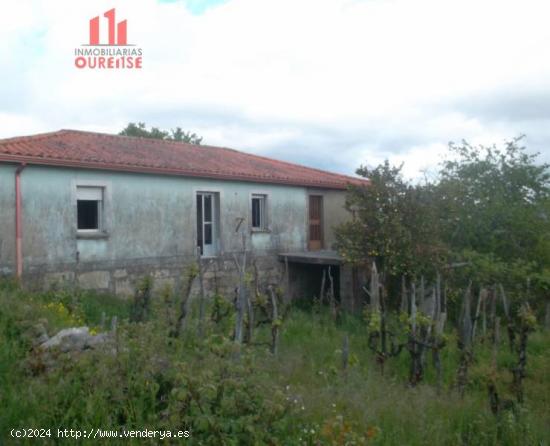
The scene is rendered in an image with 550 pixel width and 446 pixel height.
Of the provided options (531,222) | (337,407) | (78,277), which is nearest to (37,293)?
(78,277)

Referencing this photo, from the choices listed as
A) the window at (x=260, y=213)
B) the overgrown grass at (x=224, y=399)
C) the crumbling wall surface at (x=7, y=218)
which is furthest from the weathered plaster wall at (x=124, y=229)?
the overgrown grass at (x=224, y=399)

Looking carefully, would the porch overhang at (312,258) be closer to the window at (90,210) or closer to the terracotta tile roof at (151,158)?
the terracotta tile roof at (151,158)

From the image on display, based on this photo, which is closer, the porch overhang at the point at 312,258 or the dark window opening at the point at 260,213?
the porch overhang at the point at 312,258

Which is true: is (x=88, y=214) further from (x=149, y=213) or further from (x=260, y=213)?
(x=260, y=213)

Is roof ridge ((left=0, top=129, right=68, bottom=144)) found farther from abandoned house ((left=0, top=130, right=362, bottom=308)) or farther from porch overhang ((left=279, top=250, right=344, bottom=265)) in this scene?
porch overhang ((left=279, top=250, right=344, bottom=265))

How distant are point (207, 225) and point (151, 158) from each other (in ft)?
7.76

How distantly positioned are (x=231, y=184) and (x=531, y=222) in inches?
309

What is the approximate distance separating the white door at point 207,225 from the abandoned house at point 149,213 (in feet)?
0.09

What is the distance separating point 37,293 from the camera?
1160cm

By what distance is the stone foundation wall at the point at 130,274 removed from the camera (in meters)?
12.4

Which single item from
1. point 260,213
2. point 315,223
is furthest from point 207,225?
point 315,223

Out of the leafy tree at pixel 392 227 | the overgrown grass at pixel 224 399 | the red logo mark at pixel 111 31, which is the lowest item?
the overgrown grass at pixel 224 399

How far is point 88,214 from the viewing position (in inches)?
533

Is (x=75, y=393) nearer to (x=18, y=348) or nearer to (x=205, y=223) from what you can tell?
(x=18, y=348)
